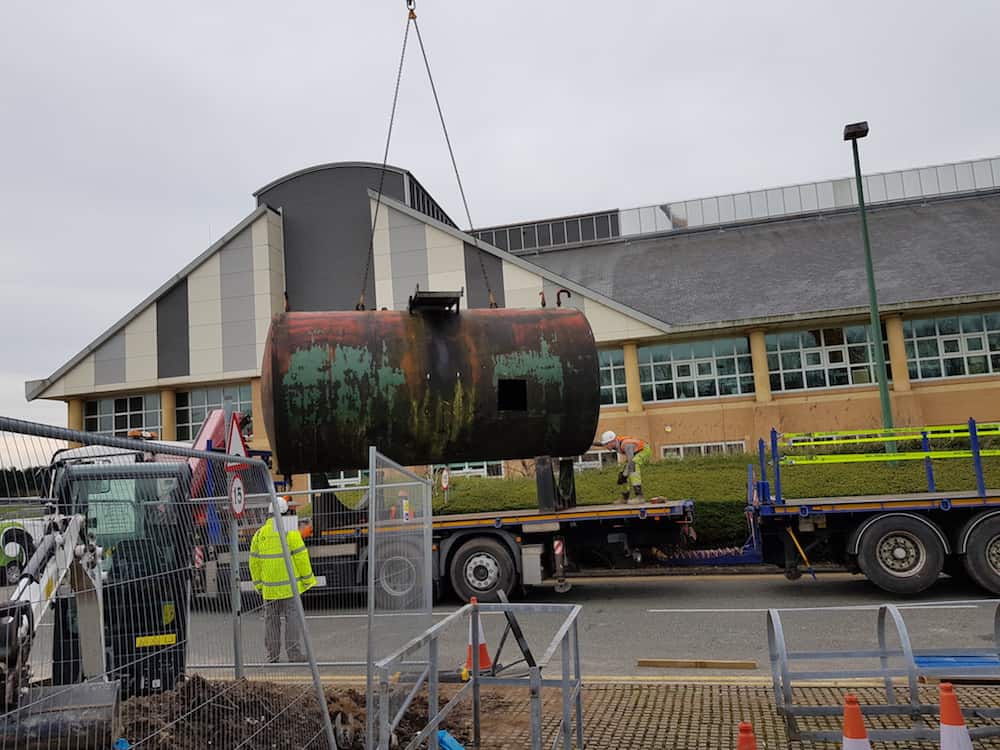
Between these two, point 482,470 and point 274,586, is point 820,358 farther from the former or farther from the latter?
point 274,586

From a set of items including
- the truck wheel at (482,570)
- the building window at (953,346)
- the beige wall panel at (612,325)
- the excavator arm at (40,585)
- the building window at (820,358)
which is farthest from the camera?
the beige wall panel at (612,325)

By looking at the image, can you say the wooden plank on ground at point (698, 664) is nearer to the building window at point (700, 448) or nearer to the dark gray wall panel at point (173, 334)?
the building window at point (700, 448)

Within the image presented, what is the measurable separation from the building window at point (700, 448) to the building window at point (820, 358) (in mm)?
2221

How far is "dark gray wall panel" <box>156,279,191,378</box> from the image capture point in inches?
1128

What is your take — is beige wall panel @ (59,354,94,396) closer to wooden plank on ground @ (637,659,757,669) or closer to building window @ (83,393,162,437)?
building window @ (83,393,162,437)

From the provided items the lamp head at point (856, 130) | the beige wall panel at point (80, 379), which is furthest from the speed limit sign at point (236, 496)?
the beige wall panel at point (80, 379)

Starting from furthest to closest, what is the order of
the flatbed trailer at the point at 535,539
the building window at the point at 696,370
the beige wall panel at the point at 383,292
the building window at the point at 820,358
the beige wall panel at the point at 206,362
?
the beige wall panel at the point at 206,362, the beige wall panel at the point at 383,292, the building window at the point at 696,370, the building window at the point at 820,358, the flatbed trailer at the point at 535,539

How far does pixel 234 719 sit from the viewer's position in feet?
15.2

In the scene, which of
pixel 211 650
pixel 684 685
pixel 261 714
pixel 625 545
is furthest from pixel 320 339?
pixel 625 545

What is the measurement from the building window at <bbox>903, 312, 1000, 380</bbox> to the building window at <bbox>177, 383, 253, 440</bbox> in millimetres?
21441

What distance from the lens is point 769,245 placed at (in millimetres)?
30094

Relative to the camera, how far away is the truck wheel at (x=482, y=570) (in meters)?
11.4

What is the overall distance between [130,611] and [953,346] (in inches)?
984

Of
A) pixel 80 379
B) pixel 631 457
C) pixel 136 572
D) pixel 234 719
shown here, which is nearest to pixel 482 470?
pixel 631 457
